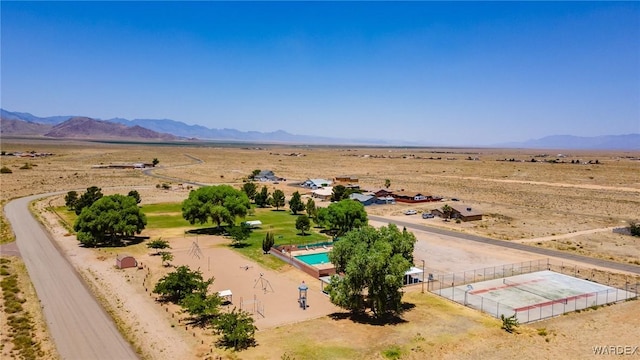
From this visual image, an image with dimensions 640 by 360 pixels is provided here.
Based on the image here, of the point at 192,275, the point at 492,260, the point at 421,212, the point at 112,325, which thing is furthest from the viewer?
the point at 421,212

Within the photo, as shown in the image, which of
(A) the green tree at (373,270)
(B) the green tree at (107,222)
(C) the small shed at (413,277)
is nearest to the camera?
(A) the green tree at (373,270)

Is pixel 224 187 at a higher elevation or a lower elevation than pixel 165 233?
higher

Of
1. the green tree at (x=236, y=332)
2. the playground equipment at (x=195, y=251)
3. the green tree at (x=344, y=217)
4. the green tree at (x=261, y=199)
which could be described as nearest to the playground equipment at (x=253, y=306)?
the green tree at (x=236, y=332)

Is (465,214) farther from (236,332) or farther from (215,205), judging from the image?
(236,332)

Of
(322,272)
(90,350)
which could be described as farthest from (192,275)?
(322,272)

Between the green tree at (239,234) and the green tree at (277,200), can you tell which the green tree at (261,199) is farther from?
the green tree at (239,234)

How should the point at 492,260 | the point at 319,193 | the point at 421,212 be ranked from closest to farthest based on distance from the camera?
the point at 492,260, the point at 421,212, the point at 319,193

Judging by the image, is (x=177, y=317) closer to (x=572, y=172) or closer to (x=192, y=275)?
(x=192, y=275)

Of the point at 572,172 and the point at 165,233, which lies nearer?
the point at 165,233
